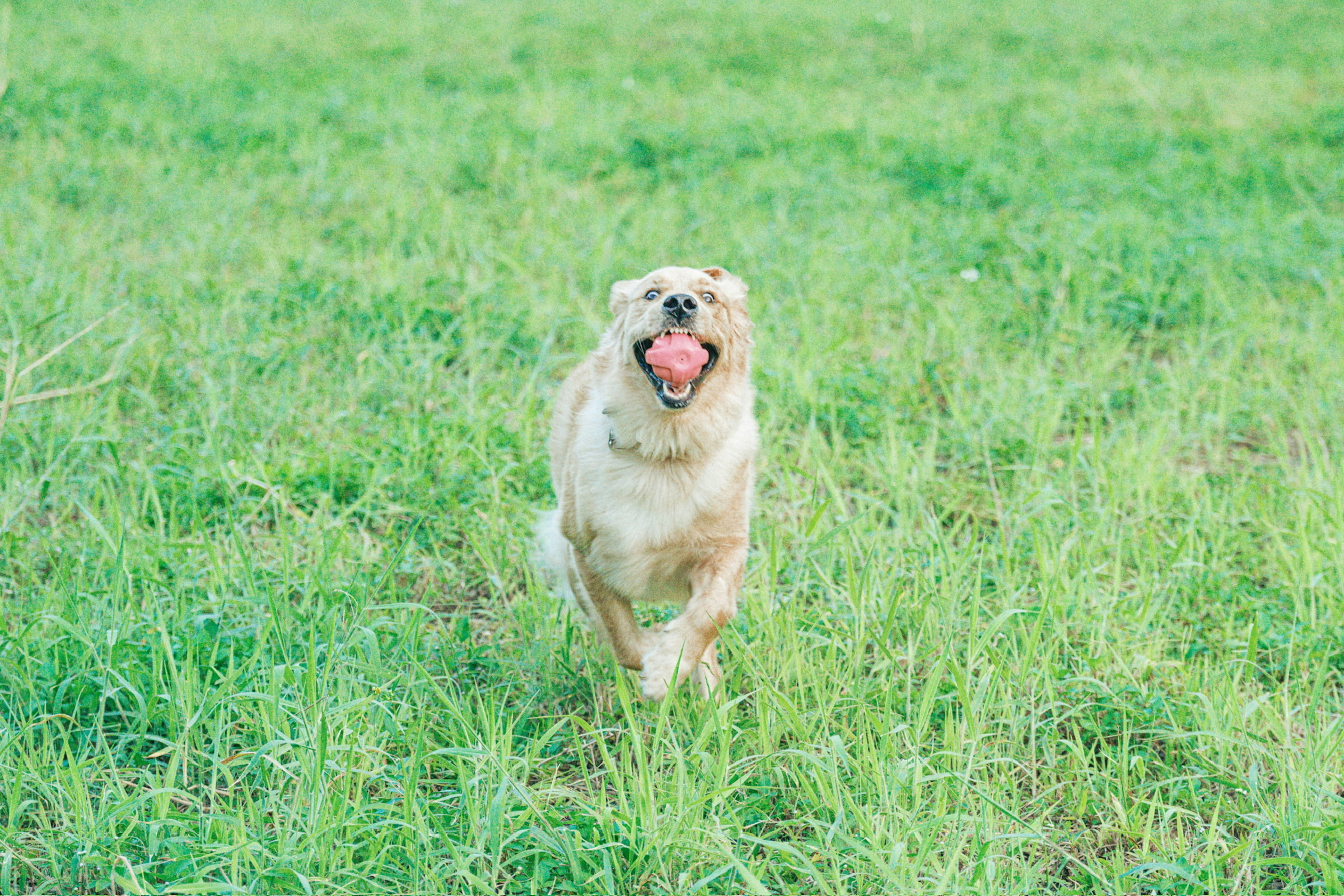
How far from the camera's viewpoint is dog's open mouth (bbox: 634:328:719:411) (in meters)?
2.76

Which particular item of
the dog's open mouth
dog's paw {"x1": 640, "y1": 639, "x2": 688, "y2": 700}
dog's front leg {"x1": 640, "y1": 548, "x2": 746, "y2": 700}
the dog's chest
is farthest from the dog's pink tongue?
dog's paw {"x1": 640, "y1": 639, "x2": 688, "y2": 700}

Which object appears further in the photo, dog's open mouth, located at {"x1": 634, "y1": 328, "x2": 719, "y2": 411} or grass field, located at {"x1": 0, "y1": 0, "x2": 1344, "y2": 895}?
dog's open mouth, located at {"x1": 634, "y1": 328, "x2": 719, "y2": 411}

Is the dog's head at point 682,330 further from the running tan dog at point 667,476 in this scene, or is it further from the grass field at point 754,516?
the grass field at point 754,516

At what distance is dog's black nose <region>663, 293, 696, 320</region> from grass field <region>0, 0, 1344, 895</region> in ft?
2.64

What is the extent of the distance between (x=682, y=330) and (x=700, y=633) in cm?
77

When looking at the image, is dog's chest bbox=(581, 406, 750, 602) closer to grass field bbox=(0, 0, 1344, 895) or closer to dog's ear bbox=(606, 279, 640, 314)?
grass field bbox=(0, 0, 1344, 895)

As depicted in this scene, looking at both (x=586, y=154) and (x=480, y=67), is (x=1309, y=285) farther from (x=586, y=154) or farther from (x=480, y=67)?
(x=480, y=67)

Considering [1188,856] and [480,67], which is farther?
[480,67]

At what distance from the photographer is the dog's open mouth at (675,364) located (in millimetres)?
2762

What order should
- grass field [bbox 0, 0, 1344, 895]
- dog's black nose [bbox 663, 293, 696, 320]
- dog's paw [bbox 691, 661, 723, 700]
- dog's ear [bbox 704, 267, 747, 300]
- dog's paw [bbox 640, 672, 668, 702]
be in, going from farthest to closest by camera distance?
dog's ear [bbox 704, 267, 747, 300] < dog's paw [bbox 691, 661, 723, 700] < dog's black nose [bbox 663, 293, 696, 320] < dog's paw [bbox 640, 672, 668, 702] < grass field [bbox 0, 0, 1344, 895]

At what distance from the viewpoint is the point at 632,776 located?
255 cm

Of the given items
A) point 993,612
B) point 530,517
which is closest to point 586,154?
point 530,517

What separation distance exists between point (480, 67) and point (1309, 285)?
672 centimetres

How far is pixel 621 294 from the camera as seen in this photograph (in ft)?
10.5
